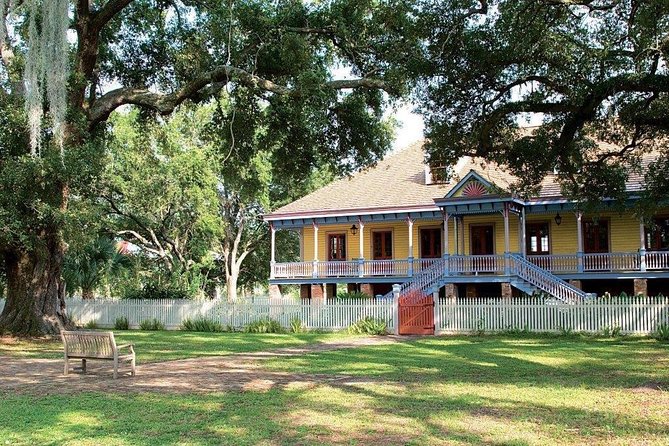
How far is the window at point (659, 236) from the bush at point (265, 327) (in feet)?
51.3

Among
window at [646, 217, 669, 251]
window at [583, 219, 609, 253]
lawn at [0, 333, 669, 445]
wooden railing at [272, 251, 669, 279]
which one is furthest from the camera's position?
window at [583, 219, 609, 253]

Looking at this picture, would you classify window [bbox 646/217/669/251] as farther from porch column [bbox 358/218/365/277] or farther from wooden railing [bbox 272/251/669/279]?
porch column [bbox 358/218/365/277]

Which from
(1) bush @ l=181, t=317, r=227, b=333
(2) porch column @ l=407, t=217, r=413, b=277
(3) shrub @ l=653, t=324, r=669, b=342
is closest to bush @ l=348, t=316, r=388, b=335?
(1) bush @ l=181, t=317, r=227, b=333

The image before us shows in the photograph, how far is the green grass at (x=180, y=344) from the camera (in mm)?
18456

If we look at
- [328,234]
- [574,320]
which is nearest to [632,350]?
[574,320]

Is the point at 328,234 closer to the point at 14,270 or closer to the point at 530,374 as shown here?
the point at 14,270

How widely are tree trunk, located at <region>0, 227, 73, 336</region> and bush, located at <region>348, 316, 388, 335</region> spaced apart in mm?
9348

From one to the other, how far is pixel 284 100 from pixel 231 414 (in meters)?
13.1

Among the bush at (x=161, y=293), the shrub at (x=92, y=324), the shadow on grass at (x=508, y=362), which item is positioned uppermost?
the bush at (x=161, y=293)

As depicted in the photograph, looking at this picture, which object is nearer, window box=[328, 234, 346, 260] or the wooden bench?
the wooden bench

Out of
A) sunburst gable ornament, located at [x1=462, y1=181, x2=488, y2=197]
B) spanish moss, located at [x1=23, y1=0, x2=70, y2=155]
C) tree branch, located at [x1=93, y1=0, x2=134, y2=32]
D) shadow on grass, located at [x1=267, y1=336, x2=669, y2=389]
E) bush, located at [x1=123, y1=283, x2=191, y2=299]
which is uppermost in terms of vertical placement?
tree branch, located at [x1=93, y1=0, x2=134, y2=32]

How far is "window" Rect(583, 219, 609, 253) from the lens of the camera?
3262 centimetres

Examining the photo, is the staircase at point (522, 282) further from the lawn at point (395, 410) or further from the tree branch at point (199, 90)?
the lawn at point (395, 410)

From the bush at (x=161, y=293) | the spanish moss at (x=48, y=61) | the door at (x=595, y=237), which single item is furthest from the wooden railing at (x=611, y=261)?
the spanish moss at (x=48, y=61)
